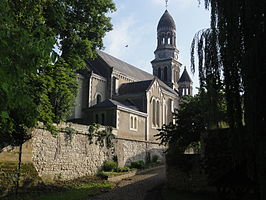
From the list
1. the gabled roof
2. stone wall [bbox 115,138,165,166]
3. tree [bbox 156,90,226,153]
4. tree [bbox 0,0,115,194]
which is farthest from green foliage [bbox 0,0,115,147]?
the gabled roof

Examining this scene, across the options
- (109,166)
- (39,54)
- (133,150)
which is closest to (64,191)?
(109,166)

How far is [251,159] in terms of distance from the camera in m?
6.28

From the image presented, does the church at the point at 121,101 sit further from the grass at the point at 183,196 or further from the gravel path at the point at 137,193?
the grass at the point at 183,196

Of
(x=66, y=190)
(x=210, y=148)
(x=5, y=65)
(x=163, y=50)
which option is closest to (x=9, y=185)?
(x=66, y=190)

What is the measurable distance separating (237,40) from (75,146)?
14545 mm

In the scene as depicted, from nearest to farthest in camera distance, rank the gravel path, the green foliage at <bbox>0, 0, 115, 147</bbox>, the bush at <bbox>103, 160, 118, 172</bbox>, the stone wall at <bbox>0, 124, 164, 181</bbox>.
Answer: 1. the green foliage at <bbox>0, 0, 115, 147</bbox>
2. the gravel path
3. the stone wall at <bbox>0, 124, 164, 181</bbox>
4. the bush at <bbox>103, 160, 118, 172</bbox>

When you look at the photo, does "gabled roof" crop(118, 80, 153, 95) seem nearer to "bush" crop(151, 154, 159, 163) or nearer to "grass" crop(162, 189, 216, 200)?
"bush" crop(151, 154, 159, 163)

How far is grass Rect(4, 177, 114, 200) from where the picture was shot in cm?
1263

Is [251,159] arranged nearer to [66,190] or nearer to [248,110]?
[248,110]

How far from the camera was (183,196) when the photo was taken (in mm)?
12375

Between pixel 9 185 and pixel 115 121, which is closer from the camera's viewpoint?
pixel 9 185

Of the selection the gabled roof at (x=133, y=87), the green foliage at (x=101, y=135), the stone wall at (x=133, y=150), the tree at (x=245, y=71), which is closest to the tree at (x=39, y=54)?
the green foliage at (x=101, y=135)

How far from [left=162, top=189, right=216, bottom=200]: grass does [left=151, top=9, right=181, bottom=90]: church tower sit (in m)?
40.7

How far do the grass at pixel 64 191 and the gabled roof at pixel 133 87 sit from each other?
17289 mm
